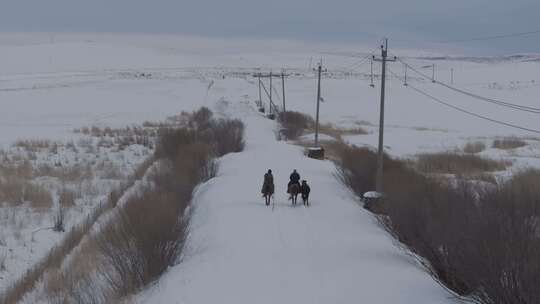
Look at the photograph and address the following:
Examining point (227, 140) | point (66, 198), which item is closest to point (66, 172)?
point (66, 198)

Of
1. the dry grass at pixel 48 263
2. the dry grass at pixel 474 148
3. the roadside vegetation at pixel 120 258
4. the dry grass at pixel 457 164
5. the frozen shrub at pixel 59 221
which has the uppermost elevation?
the roadside vegetation at pixel 120 258

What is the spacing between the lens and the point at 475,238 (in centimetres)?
1088

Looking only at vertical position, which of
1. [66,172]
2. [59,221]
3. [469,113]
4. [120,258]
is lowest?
[469,113]

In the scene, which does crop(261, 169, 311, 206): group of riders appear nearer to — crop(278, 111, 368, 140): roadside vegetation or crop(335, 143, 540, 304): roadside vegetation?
crop(335, 143, 540, 304): roadside vegetation

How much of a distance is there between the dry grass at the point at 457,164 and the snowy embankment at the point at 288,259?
11.3 meters

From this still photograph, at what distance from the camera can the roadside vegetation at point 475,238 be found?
10.1 m

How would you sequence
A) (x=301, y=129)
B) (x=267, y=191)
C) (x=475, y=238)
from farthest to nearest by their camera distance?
(x=301, y=129) < (x=267, y=191) < (x=475, y=238)

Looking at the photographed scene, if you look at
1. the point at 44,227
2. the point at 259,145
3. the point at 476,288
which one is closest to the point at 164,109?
the point at 259,145

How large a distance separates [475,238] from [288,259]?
14.5ft

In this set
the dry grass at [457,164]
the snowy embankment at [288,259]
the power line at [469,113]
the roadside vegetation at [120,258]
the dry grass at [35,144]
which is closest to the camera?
the snowy embankment at [288,259]

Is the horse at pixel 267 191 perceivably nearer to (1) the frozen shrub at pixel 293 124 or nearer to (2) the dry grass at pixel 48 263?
(2) the dry grass at pixel 48 263

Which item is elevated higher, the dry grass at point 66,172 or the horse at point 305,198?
the horse at point 305,198

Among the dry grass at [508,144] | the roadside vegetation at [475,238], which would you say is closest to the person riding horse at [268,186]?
the roadside vegetation at [475,238]

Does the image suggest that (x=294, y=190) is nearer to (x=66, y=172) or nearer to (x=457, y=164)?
(x=66, y=172)
